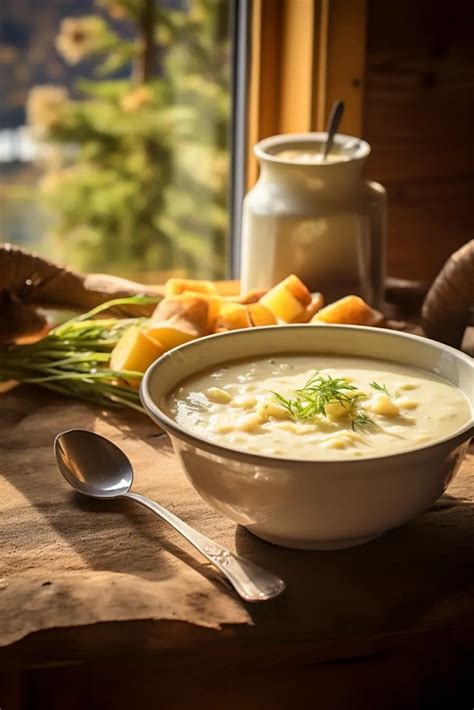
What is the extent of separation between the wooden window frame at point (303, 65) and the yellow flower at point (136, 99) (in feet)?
1.07

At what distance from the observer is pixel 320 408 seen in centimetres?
107

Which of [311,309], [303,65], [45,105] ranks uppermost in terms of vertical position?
[303,65]

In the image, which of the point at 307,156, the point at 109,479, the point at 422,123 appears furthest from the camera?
the point at 422,123

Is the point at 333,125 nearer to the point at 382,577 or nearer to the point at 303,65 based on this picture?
the point at 303,65

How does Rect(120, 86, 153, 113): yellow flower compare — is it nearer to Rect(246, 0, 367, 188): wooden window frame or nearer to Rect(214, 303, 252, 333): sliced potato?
Rect(246, 0, 367, 188): wooden window frame

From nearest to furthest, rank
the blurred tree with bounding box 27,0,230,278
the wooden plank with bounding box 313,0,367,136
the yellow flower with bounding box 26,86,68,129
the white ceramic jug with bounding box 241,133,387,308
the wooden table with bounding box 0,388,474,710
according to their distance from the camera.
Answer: the wooden table with bounding box 0,388,474,710, the white ceramic jug with bounding box 241,133,387,308, the wooden plank with bounding box 313,0,367,136, the blurred tree with bounding box 27,0,230,278, the yellow flower with bounding box 26,86,68,129

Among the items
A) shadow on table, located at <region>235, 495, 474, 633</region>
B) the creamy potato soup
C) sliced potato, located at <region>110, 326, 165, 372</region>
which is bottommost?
shadow on table, located at <region>235, 495, 474, 633</region>

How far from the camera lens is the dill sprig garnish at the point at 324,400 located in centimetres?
107

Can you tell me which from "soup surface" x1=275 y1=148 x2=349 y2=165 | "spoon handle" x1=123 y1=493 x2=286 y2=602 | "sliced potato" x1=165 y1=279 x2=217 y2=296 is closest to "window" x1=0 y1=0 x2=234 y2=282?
"soup surface" x1=275 y1=148 x2=349 y2=165

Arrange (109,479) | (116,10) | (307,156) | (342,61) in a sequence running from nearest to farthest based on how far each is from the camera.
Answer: (109,479) → (307,156) → (342,61) → (116,10)

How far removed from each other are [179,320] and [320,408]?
44 centimetres

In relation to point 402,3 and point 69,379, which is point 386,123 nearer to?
point 402,3

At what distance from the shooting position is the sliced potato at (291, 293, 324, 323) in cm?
155

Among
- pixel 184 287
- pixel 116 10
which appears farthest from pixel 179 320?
pixel 116 10
